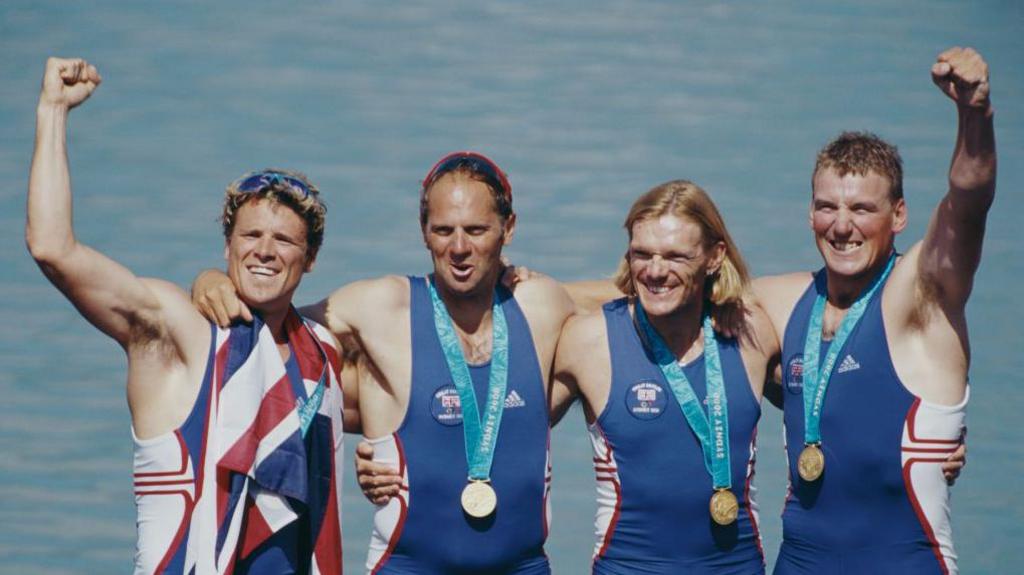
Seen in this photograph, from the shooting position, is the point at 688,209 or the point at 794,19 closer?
the point at 688,209

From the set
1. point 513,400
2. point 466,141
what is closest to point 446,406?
point 513,400

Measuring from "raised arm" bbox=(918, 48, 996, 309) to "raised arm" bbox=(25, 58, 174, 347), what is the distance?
2.11 meters

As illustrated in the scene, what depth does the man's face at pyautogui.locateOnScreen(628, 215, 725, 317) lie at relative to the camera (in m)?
5.04

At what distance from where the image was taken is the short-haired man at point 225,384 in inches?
178

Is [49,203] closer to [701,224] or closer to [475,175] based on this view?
[475,175]

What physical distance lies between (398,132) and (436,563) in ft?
19.2

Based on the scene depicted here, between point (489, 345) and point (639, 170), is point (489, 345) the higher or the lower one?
the lower one

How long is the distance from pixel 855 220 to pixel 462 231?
1117 mm

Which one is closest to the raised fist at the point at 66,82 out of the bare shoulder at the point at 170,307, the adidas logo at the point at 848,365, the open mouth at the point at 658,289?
the bare shoulder at the point at 170,307

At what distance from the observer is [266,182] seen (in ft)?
16.0

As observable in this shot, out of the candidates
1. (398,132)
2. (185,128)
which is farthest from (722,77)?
(185,128)

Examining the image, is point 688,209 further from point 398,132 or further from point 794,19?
point 794,19

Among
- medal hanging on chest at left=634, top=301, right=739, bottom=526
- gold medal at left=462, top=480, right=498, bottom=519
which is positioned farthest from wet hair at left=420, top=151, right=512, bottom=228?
gold medal at left=462, top=480, right=498, bottom=519

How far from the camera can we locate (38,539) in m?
7.02
